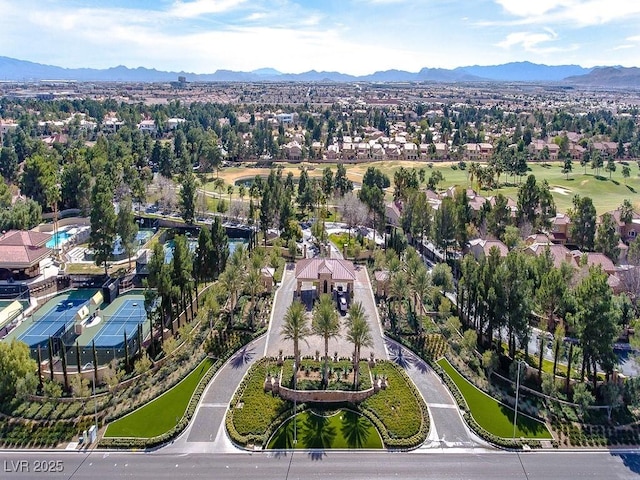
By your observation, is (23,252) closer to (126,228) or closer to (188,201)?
(126,228)

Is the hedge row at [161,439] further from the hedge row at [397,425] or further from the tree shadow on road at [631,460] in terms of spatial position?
the tree shadow on road at [631,460]

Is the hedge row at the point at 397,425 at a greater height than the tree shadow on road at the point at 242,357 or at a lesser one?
lesser

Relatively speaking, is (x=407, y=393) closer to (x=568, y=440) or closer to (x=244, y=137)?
(x=568, y=440)

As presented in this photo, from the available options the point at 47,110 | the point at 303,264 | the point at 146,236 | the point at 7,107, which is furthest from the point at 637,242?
the point at 7,107

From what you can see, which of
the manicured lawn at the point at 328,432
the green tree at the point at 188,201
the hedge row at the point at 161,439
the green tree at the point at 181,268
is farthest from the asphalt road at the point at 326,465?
the green tree at the point at 188,201

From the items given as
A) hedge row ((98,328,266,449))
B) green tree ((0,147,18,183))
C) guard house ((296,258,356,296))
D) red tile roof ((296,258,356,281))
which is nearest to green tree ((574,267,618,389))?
guard house ((296,258,356,296))
